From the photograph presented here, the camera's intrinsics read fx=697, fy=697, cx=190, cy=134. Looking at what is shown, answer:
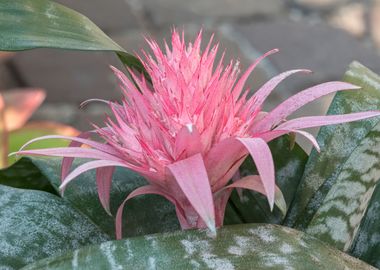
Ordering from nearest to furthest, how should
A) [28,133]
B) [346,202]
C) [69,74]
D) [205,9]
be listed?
[346,202] → [28,133] → [69,74] → [205,9]

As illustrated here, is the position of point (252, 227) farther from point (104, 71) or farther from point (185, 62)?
point (104, 71)

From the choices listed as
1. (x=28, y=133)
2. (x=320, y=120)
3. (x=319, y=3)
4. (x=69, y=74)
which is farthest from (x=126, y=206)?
(x=319, y=3)

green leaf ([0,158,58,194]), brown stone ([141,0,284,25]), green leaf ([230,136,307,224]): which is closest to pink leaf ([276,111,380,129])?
green leaf ([230,136,307,224])

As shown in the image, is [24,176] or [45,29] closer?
[45,29]

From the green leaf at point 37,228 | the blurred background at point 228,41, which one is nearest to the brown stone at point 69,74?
the blurred background at point 228,41

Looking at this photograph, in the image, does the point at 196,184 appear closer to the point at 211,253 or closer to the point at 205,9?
the point at 211,253

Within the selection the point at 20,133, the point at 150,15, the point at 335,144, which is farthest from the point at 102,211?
the point at 150,15

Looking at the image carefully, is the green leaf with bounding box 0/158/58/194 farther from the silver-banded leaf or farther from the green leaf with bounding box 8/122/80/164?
the green leaf with bounding box 8/122/80/164
